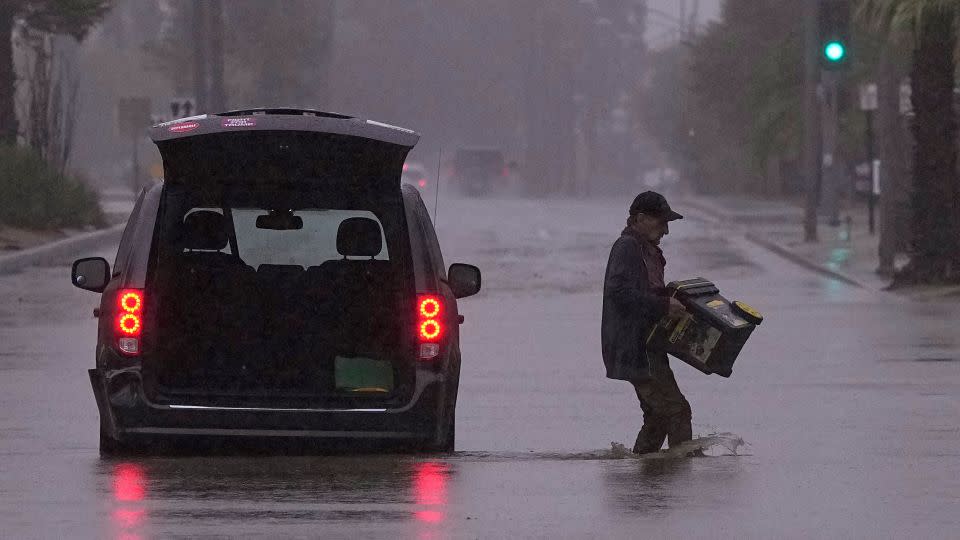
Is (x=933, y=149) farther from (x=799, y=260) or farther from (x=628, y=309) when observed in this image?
(x=628, y=309)

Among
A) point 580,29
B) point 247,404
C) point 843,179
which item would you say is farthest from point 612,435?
point 580,29

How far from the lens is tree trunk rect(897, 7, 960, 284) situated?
26609 millimetres

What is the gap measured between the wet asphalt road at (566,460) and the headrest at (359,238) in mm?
1072

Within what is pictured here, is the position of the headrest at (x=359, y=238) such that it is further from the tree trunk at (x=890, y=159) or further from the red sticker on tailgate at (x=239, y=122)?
the tree trunk at (x=890, y=159)

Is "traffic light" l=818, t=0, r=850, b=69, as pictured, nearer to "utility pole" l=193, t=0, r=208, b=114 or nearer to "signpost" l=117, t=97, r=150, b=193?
"utility pole" l=193, t=0, r=208, b=114

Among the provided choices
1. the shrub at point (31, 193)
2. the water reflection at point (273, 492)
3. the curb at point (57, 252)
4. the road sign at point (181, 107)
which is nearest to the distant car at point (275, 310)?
the water reflection at point (273, 492)

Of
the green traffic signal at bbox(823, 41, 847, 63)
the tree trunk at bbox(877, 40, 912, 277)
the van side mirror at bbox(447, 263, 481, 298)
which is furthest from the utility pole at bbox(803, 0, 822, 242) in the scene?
the van side mirror at bbox(447, 263, 481, 298)

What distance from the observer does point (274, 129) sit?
11.2 meters

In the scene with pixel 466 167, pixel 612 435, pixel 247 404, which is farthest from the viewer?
pixel 466 167

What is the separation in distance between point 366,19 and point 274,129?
117836mm

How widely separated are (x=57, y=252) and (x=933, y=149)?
14.2 m

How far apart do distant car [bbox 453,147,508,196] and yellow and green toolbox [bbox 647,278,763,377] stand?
67998mm

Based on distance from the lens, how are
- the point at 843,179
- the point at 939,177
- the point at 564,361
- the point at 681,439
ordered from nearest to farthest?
the point at 681,439
the point at 564,361
the point at 939,177
the point at 843,179

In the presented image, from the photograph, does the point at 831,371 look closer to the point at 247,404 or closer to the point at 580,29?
the point at 247,404
